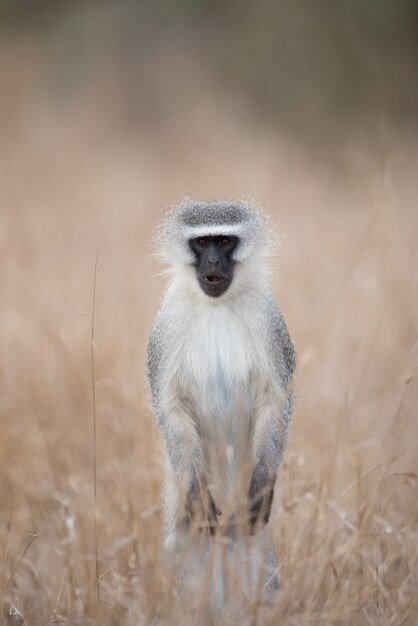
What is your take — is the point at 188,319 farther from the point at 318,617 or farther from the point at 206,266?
the point at 318,617

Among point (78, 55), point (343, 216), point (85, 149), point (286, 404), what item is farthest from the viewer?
point (78, 55)

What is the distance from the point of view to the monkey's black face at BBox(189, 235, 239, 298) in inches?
140

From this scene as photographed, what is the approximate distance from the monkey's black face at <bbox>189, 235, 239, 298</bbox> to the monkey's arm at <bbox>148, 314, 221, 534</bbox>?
0.30m

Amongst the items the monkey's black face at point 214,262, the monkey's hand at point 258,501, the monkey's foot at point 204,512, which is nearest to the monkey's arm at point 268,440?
the monkey's hand at point 258,501

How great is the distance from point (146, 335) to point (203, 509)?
10.2ft

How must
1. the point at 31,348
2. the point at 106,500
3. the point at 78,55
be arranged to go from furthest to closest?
1. the point at 78,55
2. the point at 31,348
3. the point at 106,500

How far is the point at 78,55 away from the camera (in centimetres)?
1331

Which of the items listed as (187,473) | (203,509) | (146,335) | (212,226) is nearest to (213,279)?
(212,226)

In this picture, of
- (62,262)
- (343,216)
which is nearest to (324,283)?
(343,216)

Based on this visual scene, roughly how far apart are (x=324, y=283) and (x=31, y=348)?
8.43ft

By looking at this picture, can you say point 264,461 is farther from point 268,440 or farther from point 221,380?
point 221,380

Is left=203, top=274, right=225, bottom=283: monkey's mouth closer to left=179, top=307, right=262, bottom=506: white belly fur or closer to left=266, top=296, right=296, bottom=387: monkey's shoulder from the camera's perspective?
left=179, top=307, right=262, bottom=506: white belly fur

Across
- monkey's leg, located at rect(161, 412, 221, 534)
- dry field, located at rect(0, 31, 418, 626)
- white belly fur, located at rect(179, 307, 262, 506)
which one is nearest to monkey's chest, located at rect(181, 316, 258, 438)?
white belly fur, located at rect(179, 307, 262, 506)

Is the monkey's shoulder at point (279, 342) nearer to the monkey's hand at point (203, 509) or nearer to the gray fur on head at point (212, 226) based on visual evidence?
the gray fur on head at point (212, 226)
